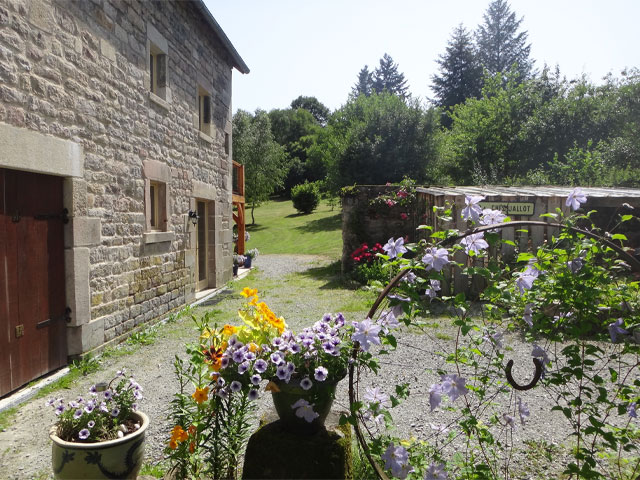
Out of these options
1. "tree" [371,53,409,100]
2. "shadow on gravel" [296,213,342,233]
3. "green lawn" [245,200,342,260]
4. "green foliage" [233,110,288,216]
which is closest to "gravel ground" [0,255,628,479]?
"green lawn" [245,200,342,260]

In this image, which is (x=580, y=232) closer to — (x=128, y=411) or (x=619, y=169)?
(x=128, y=411)

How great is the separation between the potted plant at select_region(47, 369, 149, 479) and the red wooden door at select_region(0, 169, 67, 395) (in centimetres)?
216

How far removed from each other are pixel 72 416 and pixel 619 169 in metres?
20.0

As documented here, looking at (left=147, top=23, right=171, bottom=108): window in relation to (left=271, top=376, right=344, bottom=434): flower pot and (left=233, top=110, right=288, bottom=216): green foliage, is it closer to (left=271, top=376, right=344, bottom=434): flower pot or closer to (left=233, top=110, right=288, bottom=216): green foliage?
(left=271, top=376, right=344, bottom=434): flower pot

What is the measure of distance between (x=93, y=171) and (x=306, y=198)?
25181 millimetres

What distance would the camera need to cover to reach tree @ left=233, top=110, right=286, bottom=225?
28.7 m

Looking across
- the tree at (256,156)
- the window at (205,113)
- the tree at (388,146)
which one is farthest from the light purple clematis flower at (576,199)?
the tree at (256,156)

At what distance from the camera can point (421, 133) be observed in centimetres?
1841

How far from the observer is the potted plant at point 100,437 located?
7.28 ft

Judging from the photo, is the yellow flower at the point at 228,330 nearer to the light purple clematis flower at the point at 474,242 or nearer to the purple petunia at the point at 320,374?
the purple petunia at the point at 320,374

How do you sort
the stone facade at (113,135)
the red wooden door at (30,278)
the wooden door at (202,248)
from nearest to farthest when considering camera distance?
the red wooden door at (30,278)
the stone facade at (113,135)
the wooden door at (202,248)

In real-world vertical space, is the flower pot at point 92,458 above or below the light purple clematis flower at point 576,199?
below

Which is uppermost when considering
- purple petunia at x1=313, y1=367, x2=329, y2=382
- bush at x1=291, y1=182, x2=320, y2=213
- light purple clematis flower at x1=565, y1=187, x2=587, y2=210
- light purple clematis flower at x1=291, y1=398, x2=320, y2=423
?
bush at x1=291, y1=182, x2=320, y2=213

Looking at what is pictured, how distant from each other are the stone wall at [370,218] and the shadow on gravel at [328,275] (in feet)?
3.11
